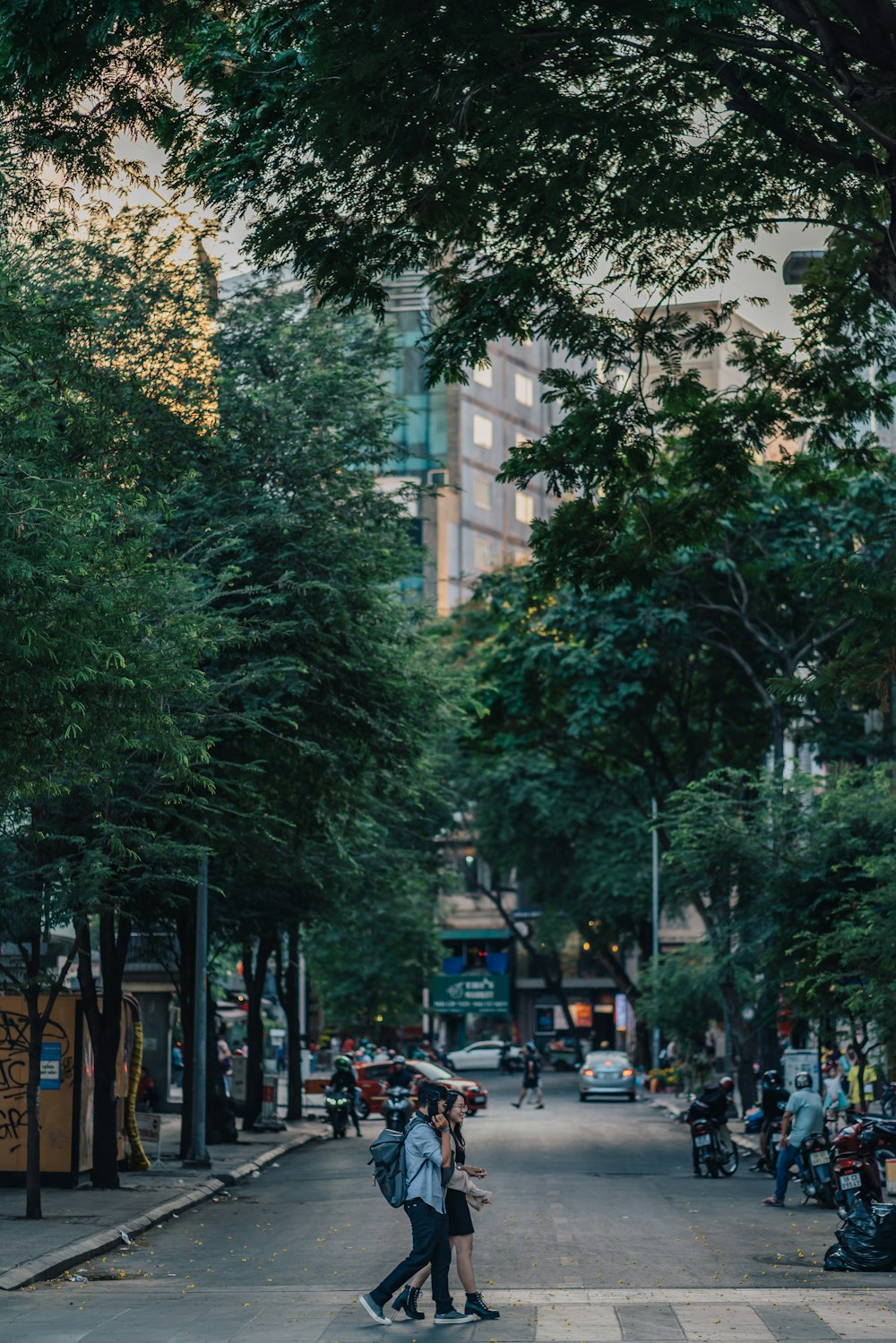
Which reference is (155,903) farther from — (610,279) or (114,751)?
(610,279)

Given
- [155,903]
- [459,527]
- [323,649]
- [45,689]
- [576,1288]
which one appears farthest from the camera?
[459,527]

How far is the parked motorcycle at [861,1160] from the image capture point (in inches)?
637

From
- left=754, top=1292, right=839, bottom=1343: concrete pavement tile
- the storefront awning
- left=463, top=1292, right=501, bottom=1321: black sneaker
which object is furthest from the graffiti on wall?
the storefront awning

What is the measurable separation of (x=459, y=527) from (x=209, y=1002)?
61.1 m

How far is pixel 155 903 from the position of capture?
89.1ft

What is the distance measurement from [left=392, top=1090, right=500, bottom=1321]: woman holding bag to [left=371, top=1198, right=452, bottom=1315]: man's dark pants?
0.16 meters

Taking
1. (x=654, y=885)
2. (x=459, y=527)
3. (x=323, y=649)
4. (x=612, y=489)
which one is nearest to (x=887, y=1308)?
(x=612, y=489)

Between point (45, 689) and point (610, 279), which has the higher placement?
point (610, 279)

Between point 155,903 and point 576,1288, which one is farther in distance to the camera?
point 155,903

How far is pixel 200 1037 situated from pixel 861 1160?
13945 millimetres

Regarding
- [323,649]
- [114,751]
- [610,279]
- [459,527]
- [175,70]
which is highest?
[459,527]

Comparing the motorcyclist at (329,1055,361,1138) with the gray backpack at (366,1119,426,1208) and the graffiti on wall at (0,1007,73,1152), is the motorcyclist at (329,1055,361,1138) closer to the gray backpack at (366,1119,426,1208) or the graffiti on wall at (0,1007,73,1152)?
the graffiti on wall at (0,1007,73,1152)

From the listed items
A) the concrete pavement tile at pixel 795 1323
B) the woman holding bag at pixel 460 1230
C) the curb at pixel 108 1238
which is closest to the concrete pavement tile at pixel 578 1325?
the woman holding bag at pixel 460 1230

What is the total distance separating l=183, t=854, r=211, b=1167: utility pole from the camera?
1050 inches
